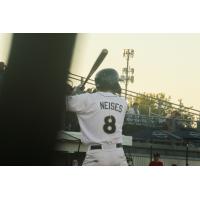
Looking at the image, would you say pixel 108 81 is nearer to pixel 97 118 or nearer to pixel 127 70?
pixel 97 118

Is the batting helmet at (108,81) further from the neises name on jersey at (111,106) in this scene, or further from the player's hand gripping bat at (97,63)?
the player's hand gripping bat at (97,63)

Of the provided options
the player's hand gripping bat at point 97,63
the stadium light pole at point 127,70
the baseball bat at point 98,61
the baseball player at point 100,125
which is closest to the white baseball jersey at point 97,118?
the baseball player at point 100,125

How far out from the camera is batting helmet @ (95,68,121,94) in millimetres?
4867

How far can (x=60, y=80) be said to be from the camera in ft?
18.6

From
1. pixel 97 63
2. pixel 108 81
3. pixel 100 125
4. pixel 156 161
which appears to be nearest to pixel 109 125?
pixel 100 125

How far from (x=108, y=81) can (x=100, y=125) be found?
49cm

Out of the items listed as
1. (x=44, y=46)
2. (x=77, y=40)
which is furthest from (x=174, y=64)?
(x=44, y=46)

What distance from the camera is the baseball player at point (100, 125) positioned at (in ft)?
15.2

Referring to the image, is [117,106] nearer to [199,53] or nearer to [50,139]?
[50,139]

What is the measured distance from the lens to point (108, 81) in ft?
16.1

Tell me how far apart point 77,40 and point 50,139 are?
121 centimetres

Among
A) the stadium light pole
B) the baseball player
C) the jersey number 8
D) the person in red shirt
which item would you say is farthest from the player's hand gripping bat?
the person in red shirt
